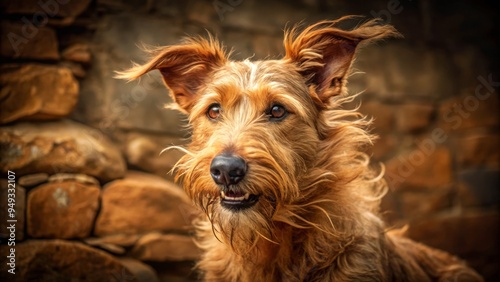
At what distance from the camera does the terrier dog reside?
2.63 metres

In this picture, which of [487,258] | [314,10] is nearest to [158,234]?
[314,10]

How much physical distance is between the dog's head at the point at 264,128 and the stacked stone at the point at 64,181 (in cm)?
103

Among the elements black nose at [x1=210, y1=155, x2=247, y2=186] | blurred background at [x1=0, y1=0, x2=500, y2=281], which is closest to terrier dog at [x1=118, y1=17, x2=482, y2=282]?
black nose at [x1=210, y1=155, x2=247, y2=186]

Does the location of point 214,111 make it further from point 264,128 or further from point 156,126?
point 156,126

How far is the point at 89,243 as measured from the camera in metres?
3.72

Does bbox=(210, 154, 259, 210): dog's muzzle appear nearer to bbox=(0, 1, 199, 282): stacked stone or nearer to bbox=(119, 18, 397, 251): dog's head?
bbox=(119, 18, 397, 251): dog's head

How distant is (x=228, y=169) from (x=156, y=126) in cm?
201

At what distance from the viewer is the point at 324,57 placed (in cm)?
308

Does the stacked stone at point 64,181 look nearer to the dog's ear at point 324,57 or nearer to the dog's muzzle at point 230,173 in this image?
the dog's muzzle at point 230,173

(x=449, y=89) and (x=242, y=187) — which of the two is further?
(x=449, y=89)

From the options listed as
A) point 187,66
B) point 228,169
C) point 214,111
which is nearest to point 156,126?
point 187,66

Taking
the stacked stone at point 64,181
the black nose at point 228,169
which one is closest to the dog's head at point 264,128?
the black nose at point 228,169

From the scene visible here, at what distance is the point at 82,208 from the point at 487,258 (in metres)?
4.85

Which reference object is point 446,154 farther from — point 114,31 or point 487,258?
point 114,31
